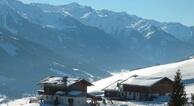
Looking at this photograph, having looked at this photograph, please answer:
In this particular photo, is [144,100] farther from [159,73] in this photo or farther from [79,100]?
[159,73]

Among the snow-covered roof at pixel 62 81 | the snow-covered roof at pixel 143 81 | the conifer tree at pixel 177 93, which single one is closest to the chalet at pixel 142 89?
the snow-covered roof at pixel 143 81

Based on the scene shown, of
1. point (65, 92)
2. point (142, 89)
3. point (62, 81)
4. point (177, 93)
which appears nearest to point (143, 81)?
point (142, 89)

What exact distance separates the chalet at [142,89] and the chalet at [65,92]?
19036 mm

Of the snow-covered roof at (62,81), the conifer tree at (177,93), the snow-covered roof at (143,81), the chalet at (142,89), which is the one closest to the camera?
the conifer tree at (177,93)

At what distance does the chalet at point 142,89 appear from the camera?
125500mm

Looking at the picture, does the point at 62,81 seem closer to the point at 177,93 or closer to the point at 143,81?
the point at 143,81

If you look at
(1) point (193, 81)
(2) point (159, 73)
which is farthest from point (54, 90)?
(2) point (159, 73)

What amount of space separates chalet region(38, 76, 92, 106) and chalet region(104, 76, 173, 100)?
62.5 feet

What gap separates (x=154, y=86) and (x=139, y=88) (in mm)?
3486

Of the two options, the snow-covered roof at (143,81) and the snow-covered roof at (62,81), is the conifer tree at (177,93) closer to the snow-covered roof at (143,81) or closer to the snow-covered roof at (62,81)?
the snow-covered roof at (62,81)

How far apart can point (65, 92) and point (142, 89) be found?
77.6 feet

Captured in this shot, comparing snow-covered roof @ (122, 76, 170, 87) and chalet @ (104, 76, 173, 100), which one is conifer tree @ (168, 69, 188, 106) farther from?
snow-covered roof @ (122, 76, 170, 87)

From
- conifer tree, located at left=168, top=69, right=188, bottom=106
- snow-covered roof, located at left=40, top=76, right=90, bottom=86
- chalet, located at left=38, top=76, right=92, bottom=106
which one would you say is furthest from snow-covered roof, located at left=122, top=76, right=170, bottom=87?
conifer tree, located at left=168, top=69, right=188, bottom=106

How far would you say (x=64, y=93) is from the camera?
10900 cm
